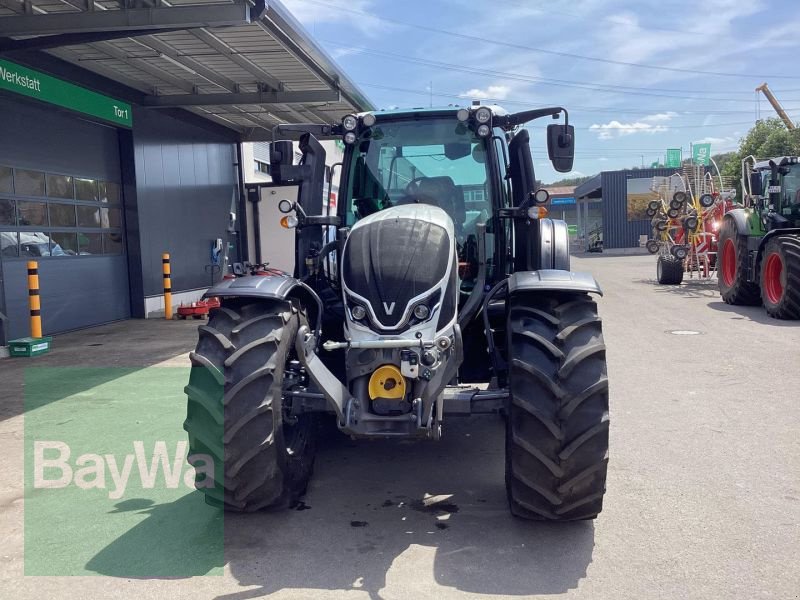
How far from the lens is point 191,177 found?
15.6 m

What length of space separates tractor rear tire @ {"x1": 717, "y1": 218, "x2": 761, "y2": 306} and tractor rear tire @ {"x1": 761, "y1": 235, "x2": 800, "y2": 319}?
891 millimetres

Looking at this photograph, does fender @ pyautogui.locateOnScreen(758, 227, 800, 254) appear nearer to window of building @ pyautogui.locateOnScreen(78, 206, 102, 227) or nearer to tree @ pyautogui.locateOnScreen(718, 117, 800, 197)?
window of building @ pyautogui.locateOnScreen(78, 206, 102, 227)

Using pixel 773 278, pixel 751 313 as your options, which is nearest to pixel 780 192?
pixel 773 278

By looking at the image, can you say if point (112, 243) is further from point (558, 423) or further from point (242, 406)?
point (558, 423)

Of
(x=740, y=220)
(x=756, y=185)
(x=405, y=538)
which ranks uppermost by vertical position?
(x=756, y=185)

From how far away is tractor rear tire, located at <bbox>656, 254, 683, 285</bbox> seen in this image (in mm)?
17216

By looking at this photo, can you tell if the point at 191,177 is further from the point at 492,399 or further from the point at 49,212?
the point at 492,399

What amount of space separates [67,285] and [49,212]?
1.22 meters

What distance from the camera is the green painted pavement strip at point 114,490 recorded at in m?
3.57

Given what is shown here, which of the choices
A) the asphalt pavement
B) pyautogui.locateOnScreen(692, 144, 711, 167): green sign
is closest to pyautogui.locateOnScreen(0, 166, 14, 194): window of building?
the asphalt pavement

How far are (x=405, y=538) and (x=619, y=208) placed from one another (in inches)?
1516

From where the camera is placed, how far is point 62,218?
11.7 m

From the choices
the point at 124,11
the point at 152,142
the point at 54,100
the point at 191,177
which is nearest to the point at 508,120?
the point at 124,11

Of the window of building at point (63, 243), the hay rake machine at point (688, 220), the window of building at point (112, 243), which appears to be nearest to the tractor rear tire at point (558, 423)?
the window of building at point (63, 243)
